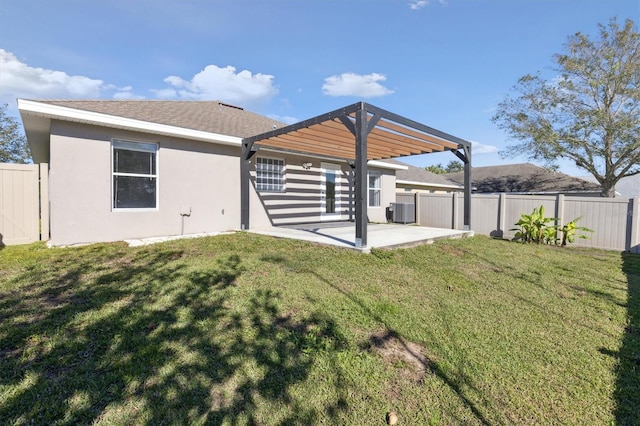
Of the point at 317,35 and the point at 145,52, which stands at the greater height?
the point at 317,35

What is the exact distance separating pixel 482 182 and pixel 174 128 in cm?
2718

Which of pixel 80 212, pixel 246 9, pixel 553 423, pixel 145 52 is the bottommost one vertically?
pixel 553 423

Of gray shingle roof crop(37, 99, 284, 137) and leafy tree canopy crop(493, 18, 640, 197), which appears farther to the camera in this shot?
leafy tree canopy crop(493, 18, 640, 197)

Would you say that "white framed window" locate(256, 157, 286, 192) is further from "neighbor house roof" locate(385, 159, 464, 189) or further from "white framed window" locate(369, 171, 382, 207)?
"neighbor house roof" locate(385, 159, 464, 189)

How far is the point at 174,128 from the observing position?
7.32 m

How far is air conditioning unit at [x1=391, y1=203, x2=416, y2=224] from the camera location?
492 inches

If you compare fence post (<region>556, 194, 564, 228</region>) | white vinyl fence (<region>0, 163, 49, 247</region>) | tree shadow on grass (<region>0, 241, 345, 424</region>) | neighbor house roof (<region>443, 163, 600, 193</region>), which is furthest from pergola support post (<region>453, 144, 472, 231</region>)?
neighbor house roof (<region>443, 163, 600, 193</region>)

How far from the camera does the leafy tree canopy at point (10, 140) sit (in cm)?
2342

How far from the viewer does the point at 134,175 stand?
7.17m

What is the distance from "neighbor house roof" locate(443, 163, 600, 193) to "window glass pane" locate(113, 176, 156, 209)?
2268 cm

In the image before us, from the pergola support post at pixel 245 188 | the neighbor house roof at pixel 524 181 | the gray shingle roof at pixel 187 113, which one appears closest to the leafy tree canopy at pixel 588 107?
the neighbor house roof at pixel 524 181

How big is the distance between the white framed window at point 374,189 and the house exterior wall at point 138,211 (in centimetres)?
663

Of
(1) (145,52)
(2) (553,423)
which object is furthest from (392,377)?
(1) (145,52)

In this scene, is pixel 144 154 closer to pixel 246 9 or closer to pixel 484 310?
pixel 246 9
